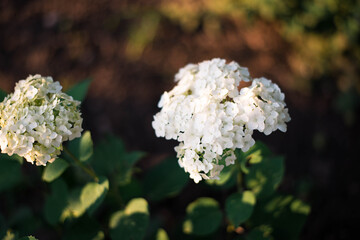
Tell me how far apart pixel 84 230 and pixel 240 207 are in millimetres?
788

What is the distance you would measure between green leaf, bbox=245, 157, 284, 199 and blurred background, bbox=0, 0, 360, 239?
110 cm

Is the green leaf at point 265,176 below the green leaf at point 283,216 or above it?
above

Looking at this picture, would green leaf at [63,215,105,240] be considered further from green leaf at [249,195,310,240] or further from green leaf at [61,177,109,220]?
green leaf at [249,195,310,240]

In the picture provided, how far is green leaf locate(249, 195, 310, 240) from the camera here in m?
1.89

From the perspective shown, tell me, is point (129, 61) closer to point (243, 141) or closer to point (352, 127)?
point (352, 127)

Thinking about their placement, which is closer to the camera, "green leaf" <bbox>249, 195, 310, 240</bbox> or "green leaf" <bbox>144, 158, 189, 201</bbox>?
"green leaf" <bbox>249, 195, 310, 240</bbox>

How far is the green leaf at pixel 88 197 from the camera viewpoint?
1.60 metres

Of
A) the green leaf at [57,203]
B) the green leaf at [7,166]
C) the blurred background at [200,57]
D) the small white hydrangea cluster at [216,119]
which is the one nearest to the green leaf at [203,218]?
the small white hydrangea cluster at [216,119]

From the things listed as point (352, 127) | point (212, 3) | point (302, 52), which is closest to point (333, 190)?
point (352, 127)

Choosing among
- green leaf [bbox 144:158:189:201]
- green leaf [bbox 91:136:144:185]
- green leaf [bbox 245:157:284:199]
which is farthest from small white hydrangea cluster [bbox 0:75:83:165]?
green leaf [bbox 245:157:284:199]

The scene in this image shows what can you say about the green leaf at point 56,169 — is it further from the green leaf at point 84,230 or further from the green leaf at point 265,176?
the green leaf at point 265,176

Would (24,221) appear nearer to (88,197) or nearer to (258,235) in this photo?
(88,197)

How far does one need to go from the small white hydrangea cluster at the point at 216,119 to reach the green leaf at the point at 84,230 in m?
0.69

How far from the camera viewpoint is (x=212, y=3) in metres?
3.76
